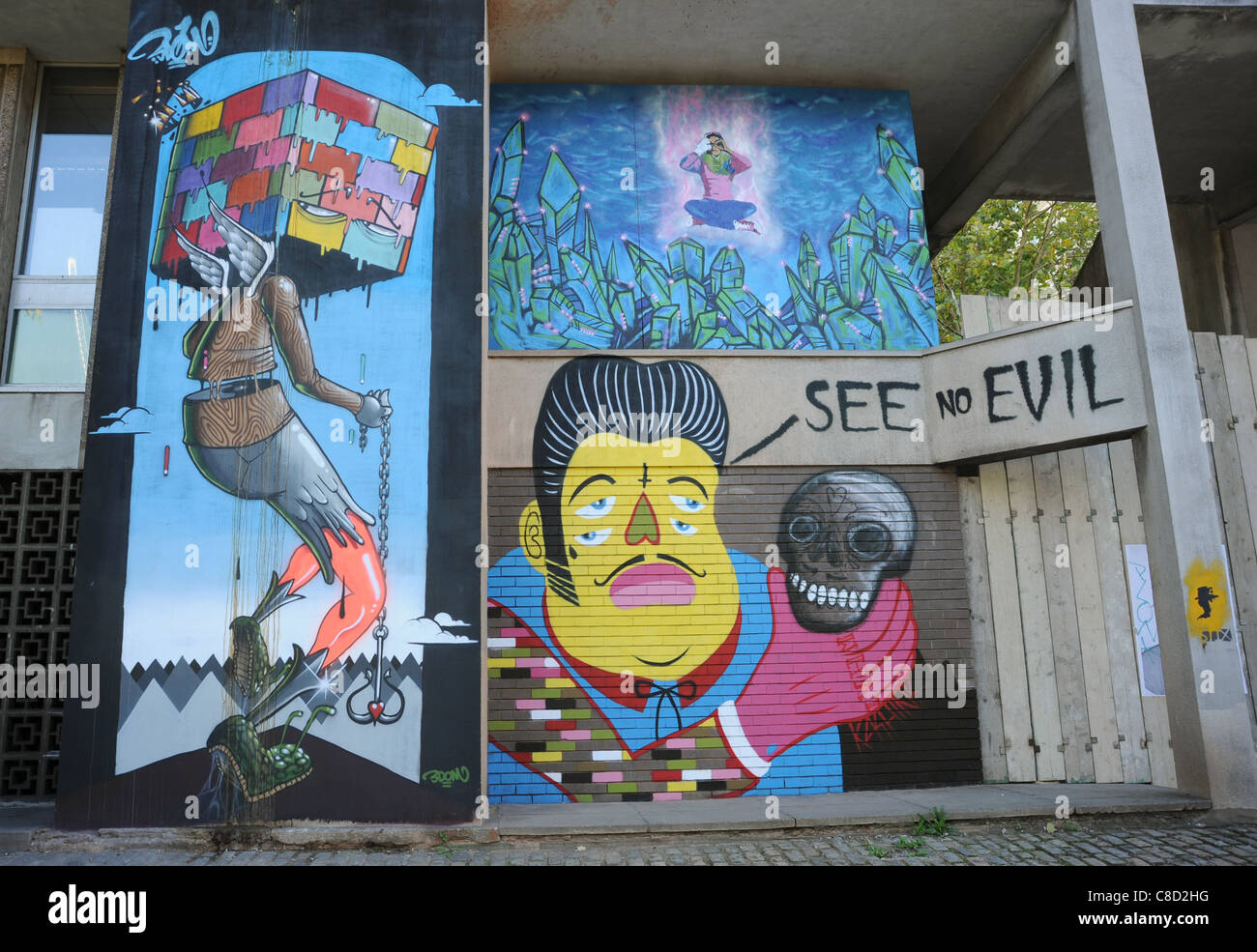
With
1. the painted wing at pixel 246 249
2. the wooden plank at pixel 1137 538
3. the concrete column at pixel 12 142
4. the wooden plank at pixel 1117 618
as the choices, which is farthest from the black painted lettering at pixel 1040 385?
the concrete column at pixel 12 142

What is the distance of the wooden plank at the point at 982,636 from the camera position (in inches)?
350

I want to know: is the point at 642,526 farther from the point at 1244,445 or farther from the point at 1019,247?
the point at 1019,247

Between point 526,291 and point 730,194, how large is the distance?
254cm

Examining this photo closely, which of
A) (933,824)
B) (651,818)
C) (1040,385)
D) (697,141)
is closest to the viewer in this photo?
(933,824)

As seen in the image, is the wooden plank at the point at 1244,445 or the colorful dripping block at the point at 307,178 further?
the wooden plank at the point at 1244,445

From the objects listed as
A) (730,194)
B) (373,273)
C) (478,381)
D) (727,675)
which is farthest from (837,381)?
(373,273)

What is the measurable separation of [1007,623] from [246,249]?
318 inches

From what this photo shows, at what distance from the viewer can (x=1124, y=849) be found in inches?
266

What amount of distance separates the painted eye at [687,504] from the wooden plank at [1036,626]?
3.31 metres

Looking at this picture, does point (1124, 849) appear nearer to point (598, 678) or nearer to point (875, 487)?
point (875, 487)

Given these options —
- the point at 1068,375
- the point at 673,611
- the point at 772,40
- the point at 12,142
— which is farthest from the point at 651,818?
the point at 12,142

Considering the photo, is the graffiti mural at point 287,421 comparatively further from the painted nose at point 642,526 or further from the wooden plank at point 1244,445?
the wooden plank at point 1244,445

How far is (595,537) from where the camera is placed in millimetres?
8906

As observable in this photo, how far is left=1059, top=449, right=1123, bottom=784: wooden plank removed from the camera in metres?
8.88
